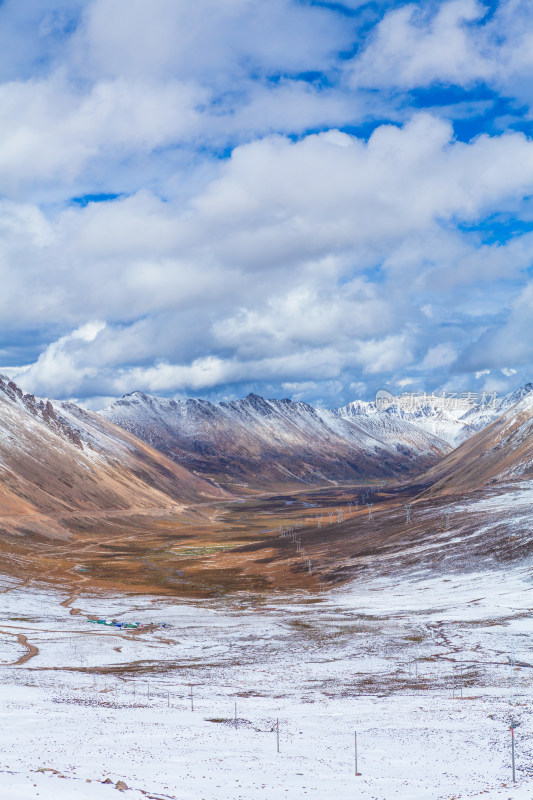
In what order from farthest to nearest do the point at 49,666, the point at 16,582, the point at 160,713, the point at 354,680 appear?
the point at 16,582 → the point at 49,666 → the point at 354,680 → the point at 160,713

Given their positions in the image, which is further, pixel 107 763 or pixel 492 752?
pixel 492 752

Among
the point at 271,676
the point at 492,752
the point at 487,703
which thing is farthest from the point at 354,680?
the point at 492,752

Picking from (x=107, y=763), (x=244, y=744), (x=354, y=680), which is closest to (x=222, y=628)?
(x=354, y=680)

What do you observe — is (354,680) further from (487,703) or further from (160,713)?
(160,713)

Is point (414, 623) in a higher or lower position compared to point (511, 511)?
lower

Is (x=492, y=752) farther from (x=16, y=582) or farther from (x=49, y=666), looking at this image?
(x=16, y=582)

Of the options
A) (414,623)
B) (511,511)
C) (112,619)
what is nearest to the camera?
(414,623)
